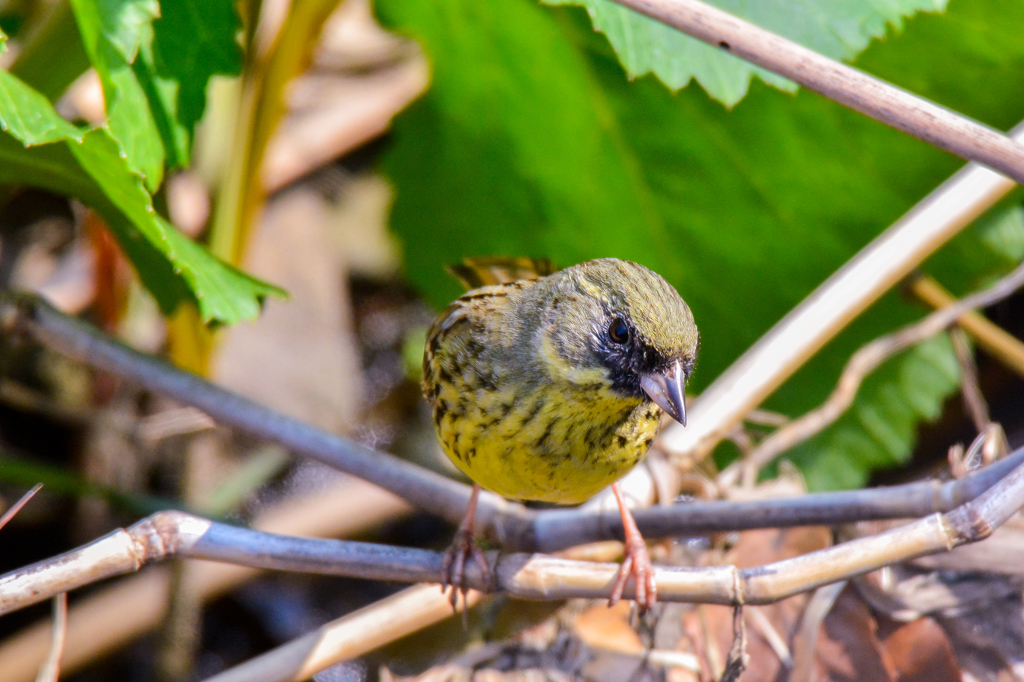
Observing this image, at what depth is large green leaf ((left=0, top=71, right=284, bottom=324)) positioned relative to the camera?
201 centimetres

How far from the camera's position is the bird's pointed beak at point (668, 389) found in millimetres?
2125

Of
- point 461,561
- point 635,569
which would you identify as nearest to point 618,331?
point 635,569

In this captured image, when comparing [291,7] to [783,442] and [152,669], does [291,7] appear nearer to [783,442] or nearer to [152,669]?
[783,442]

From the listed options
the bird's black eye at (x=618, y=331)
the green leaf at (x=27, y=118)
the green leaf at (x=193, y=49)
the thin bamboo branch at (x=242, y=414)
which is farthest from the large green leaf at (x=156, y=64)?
the bird's black eye at (x=618, y=331)

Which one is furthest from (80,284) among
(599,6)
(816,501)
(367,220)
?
(816,501)

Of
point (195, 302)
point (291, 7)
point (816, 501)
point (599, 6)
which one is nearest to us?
point (816, 501)

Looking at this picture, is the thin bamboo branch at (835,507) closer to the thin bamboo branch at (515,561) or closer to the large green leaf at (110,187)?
the thin bamboo branch at (515,561)

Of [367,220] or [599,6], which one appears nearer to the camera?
[599,6]

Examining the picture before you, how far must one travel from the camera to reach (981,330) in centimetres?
341

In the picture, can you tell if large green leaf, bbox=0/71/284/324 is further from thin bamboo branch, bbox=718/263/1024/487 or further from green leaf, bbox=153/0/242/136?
thin bamboo branch, bbox=718/263/1024/487

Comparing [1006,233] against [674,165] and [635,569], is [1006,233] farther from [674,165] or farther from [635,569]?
[635,569]

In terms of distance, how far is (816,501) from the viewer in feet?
7.09

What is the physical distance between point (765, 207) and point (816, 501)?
1720 millimetres

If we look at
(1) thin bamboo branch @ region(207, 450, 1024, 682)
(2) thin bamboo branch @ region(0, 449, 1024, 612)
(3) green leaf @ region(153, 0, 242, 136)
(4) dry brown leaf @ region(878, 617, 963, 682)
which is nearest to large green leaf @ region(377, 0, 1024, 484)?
(3) green leaf @ region(153, 0, 242, 136)
